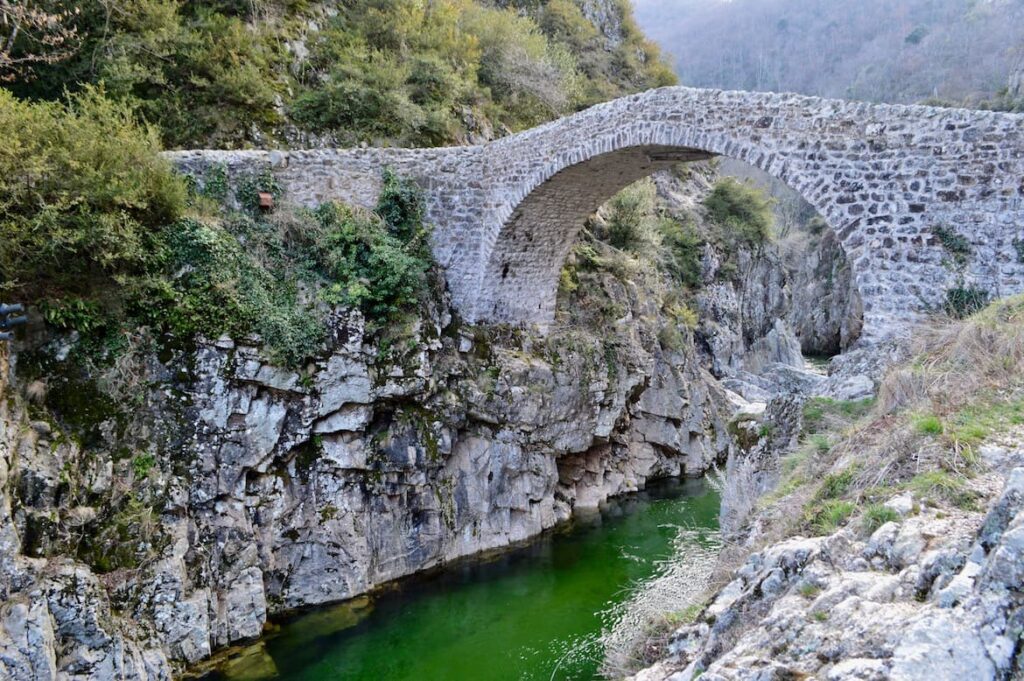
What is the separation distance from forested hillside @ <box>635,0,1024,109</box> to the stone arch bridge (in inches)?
1087

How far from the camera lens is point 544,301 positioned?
460 inches

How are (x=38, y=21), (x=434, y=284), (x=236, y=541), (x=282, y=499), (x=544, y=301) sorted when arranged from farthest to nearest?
(x=544, y=301)
(x=434, y=284)
(x=282, y=499)
(x=236, y=541)
(x=38, y=21)

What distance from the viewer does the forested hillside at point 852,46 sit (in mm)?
37219

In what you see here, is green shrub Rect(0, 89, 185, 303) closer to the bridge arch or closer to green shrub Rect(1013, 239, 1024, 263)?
the bridge arch

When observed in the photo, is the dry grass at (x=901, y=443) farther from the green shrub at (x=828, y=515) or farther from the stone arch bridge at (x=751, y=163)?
the stone arch bridge at (x=751, y=163)

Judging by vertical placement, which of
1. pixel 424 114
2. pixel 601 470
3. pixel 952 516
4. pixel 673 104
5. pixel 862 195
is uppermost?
pixel 424 114

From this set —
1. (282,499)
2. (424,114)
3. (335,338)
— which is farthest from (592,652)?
(424,114)

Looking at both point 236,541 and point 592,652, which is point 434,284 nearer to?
point 236,541

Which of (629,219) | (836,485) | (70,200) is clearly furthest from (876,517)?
(629,219)

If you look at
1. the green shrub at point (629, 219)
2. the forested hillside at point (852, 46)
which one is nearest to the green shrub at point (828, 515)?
the green shrub at point (629, 219)

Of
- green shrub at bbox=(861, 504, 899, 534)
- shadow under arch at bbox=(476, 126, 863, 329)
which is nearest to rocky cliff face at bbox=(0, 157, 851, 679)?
shadow under arch at bbox=(476, 126, 863, 329)

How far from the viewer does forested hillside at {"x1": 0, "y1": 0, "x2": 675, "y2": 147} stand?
9945 millimetres

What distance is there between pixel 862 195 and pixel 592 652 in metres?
6.32

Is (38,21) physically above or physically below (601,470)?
above
